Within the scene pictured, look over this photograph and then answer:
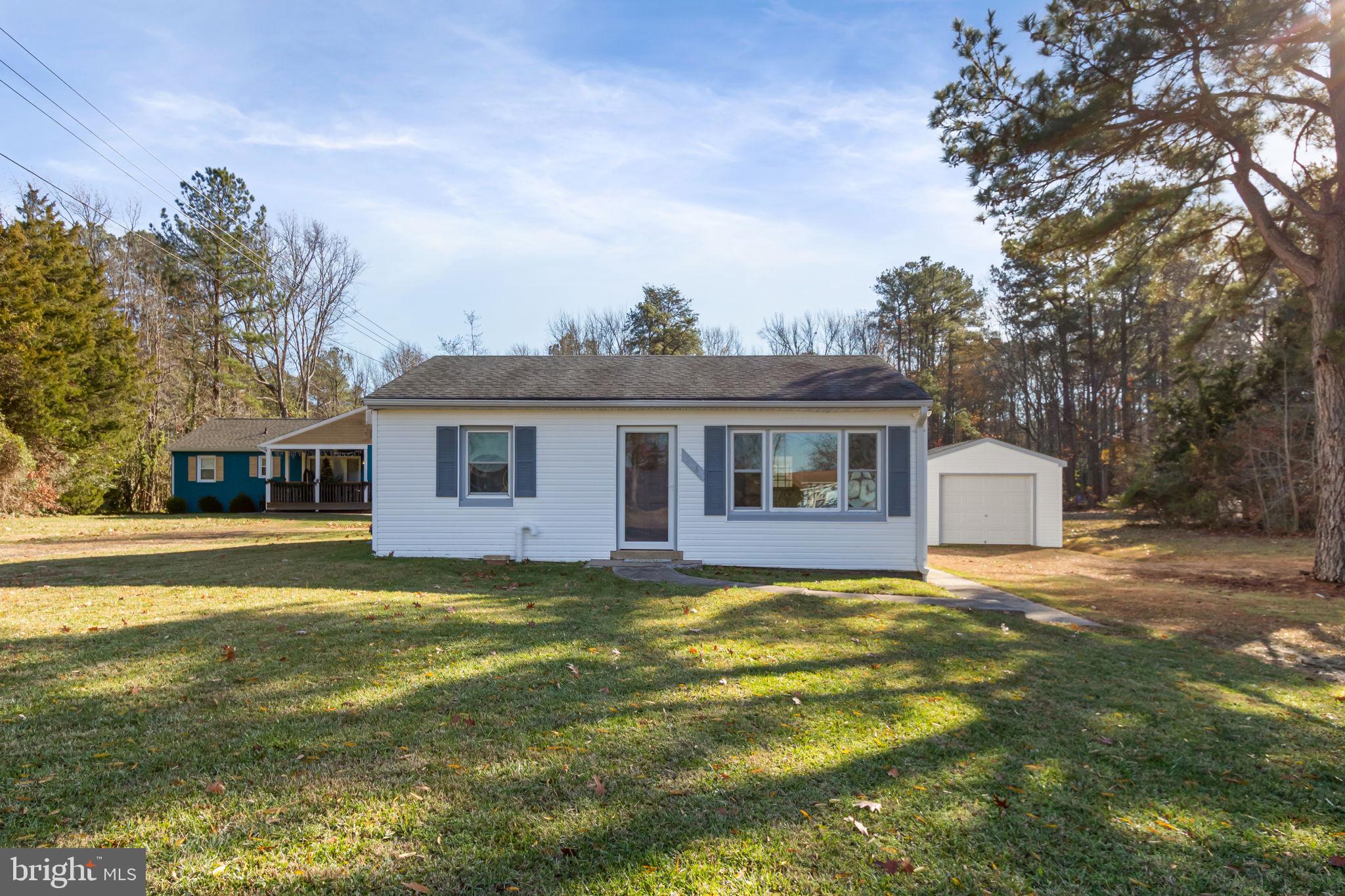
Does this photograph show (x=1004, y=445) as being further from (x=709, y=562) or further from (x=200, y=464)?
(x=200, y=464)

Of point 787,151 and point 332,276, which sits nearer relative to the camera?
point 787,151

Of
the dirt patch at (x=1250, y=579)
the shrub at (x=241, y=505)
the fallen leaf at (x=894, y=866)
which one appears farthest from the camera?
the shrub at (x=241, y=505)

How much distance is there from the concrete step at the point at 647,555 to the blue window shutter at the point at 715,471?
2.87ft

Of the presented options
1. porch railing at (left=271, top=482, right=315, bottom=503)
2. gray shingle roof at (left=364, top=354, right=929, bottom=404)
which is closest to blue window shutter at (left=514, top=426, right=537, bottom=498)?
gray shingle roof at (left=364, top=354, right=929, bottom=404)

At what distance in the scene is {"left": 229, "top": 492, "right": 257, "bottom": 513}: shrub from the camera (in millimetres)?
26562

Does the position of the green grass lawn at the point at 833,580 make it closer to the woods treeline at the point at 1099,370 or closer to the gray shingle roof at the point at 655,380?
the gray shingle roof at the point at 655,380

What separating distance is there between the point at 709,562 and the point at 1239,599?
783 centimetres

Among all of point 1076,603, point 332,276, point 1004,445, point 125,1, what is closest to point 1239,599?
point 1076,603

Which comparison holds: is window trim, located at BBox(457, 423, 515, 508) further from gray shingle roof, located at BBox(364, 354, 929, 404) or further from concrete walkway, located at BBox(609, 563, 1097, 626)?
concrete walkway, located at BBox(609, 563, 1097, 626)

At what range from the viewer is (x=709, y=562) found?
11.3 metres

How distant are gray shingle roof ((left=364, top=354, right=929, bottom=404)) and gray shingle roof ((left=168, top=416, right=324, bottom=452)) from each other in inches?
693

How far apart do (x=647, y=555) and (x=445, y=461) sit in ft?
12.5

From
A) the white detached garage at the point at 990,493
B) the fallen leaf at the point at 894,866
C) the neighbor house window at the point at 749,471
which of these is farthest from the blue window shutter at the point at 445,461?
the white detached garage at the point at 990,493

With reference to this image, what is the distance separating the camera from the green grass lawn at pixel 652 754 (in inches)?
104
